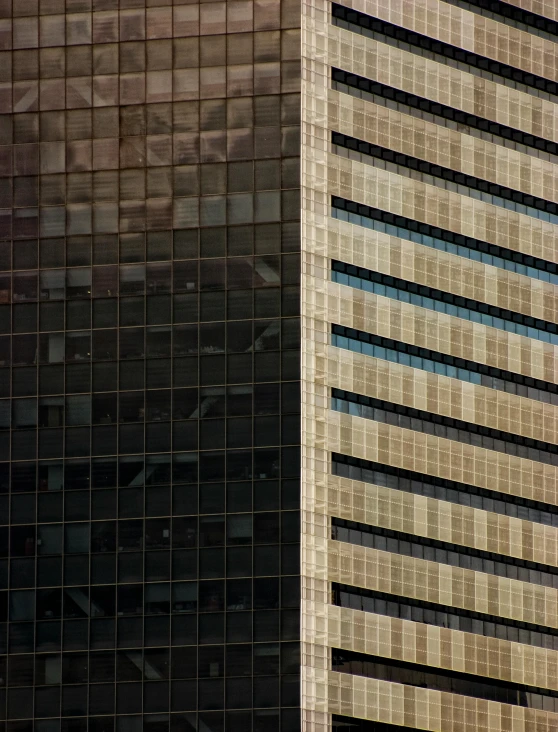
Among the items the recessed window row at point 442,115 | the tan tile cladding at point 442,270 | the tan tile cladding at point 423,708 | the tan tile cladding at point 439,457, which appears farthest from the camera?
the recessed window row at point 442,115

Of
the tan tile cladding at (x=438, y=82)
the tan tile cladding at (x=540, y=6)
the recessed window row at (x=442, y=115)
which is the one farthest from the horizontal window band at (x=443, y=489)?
the tan tile cladding at (x=540, y=6)

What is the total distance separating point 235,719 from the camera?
144 metres

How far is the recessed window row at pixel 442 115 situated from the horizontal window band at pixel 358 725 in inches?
1615

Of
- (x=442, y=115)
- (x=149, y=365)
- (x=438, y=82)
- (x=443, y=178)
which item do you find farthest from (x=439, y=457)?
(x=438, y=82)

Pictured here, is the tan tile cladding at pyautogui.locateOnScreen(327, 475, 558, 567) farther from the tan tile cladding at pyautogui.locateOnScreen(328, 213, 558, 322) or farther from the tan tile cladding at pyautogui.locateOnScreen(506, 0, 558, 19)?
the tan tile cladding at pyautogui.locateOnScreen(506, 0, 558, 19)

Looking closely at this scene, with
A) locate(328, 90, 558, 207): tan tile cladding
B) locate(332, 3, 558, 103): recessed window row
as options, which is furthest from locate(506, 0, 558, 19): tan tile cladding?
locate(328, 90, 558, 207): tan tile cladding

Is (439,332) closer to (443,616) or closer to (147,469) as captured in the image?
(443,616)

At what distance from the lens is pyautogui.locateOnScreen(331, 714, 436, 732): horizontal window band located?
478 ft

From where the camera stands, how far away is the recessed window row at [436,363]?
15225cm

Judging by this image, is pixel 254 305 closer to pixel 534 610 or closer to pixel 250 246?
pixel 250 246

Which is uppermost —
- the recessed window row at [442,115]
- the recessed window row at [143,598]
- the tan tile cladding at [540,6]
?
the tan tile cladding at [540,6]

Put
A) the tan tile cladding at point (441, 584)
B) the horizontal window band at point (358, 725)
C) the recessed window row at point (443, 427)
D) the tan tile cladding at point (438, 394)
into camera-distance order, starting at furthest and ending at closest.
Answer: the recessed window row at point (443, 427), the tan tile cladding at point (438, 394), the tan tile cladding at point (441, 584), the horizontal window band at point (358, 725)

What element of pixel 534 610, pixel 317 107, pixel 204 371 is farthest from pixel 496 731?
pixel 317 107

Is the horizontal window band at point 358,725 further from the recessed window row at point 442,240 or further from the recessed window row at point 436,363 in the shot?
the recessed window row at point 442,240
